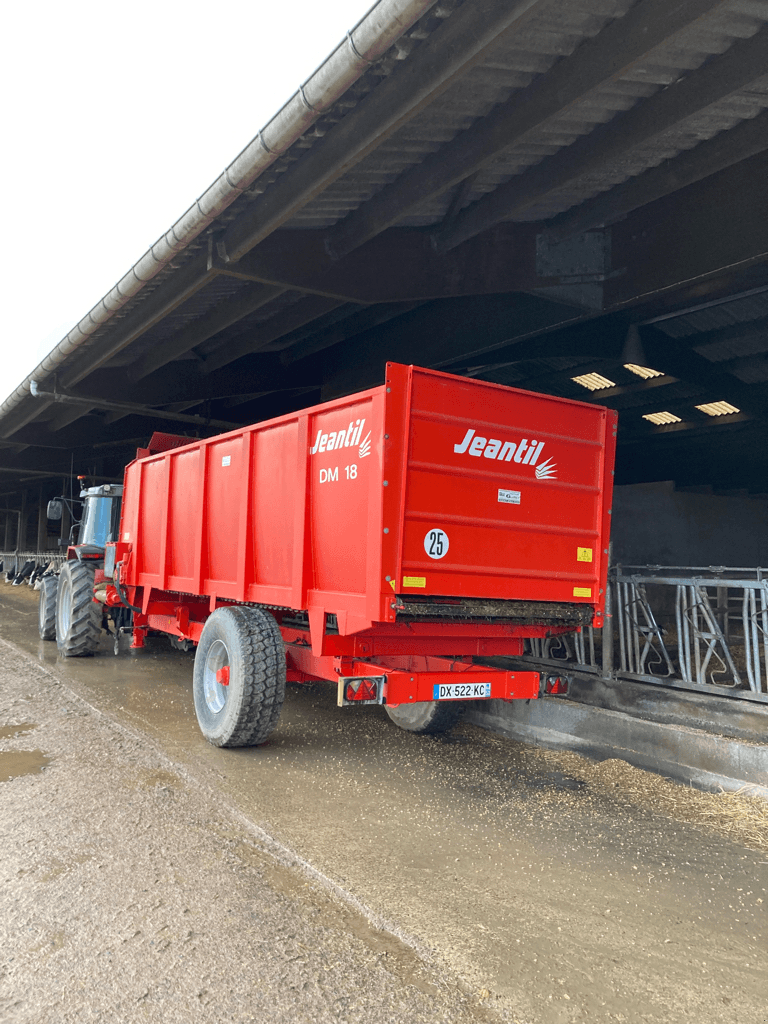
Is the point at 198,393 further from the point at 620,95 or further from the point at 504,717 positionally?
the point at 620,95

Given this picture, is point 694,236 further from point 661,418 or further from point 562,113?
point 661,418

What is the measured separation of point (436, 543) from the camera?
4.86 meters

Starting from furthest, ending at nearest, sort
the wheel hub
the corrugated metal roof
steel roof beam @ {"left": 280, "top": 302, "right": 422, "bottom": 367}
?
steel roof beam @ {"left": 280, "top": 302, "right": 422, "bottom": 367} → the wheel hub → the corrugated metal roof

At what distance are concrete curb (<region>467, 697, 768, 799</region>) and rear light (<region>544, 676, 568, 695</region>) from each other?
0.67m

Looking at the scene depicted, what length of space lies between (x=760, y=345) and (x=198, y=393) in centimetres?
920

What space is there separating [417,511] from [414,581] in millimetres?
462

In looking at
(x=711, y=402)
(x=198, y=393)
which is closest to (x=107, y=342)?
(x=198, y=393)

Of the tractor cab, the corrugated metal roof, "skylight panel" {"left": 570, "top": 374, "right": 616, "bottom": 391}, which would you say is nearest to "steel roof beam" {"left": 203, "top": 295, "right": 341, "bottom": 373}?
the corrugated metal roof

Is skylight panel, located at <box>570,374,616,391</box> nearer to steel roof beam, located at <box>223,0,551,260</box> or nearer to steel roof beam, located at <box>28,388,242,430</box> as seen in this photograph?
steel roof beam, located at <box>28,388,242,430</box>

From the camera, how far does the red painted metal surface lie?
4.70m

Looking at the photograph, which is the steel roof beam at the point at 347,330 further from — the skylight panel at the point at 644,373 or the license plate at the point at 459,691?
the license plate at the point at 459,691

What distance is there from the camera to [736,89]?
452 cm

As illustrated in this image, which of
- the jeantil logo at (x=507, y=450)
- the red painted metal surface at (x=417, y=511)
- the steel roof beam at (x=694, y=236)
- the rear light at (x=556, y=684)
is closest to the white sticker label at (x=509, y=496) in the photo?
the red painted metal surface at (x=417, y=511)

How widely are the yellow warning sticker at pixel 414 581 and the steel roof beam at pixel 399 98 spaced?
2946 millimetres
